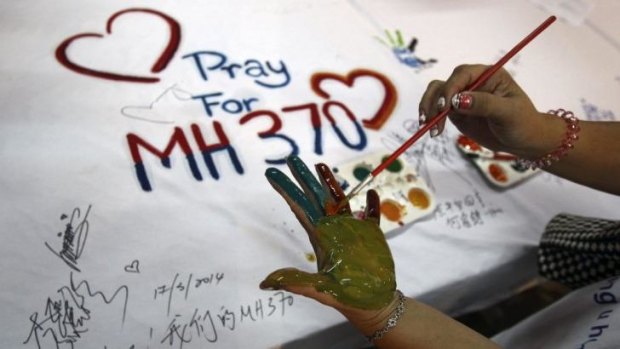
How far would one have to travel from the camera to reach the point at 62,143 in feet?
1.90

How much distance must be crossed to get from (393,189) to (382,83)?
0.22m

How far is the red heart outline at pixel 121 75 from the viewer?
66 centimetres

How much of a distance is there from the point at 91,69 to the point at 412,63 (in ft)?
1.69

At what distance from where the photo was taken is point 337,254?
1.34ft

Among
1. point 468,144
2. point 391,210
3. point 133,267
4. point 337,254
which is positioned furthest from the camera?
point 468,144

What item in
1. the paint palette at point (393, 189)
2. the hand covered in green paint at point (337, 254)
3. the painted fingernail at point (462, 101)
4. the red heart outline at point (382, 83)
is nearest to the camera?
the hand covered in green paint at point (337, 254)

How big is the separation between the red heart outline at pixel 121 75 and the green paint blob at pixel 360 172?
1.01 feet

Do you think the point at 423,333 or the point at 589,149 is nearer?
the point at 423,333

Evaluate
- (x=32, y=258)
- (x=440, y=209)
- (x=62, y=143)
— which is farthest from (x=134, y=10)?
Answer: (x=440, y=209)

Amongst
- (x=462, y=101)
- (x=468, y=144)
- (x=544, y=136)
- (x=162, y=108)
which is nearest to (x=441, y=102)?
(x=462, y=101)

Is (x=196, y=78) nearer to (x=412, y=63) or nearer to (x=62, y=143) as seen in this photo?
(x=62, y=143)
